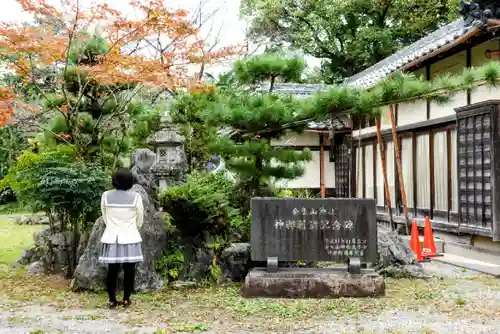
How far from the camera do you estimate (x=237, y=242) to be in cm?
961

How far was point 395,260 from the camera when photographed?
9711 mm

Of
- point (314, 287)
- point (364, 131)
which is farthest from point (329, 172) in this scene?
point (314, 287)

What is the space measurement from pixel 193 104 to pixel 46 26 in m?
3.32

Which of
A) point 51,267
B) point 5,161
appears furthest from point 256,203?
point 5,161

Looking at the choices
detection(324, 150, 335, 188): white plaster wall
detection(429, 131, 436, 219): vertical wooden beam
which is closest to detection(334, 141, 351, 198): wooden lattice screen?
detection(324, 150, 335, 188): white plaster wall

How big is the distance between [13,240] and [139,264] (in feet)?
29.3

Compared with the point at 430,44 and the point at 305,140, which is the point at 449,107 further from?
the point at 305,140

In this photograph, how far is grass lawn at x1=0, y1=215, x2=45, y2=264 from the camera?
12.3 metres

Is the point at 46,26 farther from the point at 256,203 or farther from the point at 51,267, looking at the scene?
the point at 256,203

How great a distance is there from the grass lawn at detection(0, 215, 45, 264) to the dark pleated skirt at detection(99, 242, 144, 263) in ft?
16.1

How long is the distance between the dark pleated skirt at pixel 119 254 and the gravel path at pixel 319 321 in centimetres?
67

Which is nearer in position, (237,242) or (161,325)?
(161,325)

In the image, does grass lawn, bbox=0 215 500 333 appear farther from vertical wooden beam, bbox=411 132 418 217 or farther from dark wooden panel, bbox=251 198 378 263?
vertical wooden beam, bbox=411 132 418 217

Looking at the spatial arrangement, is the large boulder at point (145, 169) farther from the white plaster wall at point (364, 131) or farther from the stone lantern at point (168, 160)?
the white plaster wall at point (364, 131)
